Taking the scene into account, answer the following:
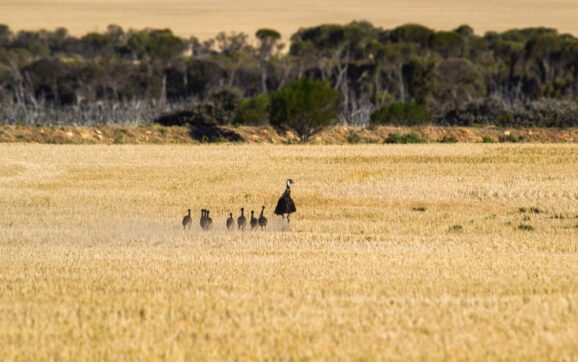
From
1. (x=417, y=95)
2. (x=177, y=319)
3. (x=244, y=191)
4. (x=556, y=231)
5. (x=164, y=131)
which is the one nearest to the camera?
(x=177, y=319)

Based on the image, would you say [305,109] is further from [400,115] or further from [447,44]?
[447,44]

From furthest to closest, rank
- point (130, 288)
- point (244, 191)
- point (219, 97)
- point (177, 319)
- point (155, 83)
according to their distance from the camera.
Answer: point (155, 83), point (219, 97), point (244, 191), point (130, 288), point (177, 319)

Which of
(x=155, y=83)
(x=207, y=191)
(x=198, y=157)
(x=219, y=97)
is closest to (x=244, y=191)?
(x=207, y=191)

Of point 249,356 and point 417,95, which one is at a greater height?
point 249,356

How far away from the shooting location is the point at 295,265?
17.3 meters

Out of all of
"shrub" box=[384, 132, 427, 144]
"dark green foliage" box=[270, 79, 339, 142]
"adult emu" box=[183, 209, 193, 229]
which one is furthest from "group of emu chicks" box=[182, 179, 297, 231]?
"dark green foliage" box=[270, 79, 339, 142]

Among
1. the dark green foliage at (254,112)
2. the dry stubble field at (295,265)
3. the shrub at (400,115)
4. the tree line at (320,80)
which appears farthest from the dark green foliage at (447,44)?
the dry stubble field at (295,265)

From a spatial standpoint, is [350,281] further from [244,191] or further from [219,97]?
[219,97]

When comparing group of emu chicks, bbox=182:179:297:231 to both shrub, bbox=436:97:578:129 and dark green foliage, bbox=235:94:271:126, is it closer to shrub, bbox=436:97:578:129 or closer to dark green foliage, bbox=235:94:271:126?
shrub, bbox=436:97:578:129

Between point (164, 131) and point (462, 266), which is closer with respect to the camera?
point (462, 266)

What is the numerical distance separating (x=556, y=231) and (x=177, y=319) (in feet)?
44.3

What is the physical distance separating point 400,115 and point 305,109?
12.5 metres

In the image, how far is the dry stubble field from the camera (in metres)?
11.5

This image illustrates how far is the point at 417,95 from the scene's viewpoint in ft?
330
